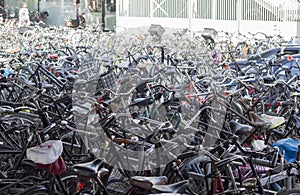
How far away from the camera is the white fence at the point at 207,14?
14688 mm

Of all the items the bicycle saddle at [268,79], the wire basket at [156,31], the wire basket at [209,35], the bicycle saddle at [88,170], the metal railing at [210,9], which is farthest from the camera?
the metal railing at [210,9]

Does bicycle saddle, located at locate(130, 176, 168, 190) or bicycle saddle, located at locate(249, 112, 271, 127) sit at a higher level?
bicycle saddle, located at locate(249, 112, 271, 127)

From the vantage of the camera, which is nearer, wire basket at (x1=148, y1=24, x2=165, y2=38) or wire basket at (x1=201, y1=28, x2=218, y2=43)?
wire basket at (x1=148, y1=24, x2=165, y2=38)

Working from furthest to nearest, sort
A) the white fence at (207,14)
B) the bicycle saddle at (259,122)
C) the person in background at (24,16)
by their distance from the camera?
the white fence at (207,14)
the person in background at (24,16)
the bicycle saddle at (259,122)

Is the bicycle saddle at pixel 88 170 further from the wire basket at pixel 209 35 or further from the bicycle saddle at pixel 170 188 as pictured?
the wire basket at pixel 209 35

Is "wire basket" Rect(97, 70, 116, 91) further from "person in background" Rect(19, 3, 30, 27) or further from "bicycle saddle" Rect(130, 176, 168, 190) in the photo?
"person in background" Rect(19, 3, 30, 27)

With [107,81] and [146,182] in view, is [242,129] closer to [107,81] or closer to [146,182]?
[146,182]

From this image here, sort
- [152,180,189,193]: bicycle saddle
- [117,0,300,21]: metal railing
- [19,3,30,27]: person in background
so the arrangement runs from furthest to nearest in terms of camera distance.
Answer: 1. [117,0,300,21]: metal railing
2. [19,3,30,27]: person in background
3. [152,180,189,193]: bicycle saddle

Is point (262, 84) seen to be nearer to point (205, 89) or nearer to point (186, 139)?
point (205, 89)

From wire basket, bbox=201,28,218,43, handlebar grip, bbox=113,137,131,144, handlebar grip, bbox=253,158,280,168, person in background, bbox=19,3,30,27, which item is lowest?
handlebar grip, bbox=253,158,280,168

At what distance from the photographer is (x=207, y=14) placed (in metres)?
15.4

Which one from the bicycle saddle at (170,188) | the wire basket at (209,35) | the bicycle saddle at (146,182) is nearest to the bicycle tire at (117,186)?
the bicycle saddle at (146,182)

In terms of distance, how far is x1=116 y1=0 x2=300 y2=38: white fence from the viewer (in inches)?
578

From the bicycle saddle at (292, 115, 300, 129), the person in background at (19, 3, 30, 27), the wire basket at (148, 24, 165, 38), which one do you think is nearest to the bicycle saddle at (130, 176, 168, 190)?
the bicycle saddle at (292, 115, 300, 129)
